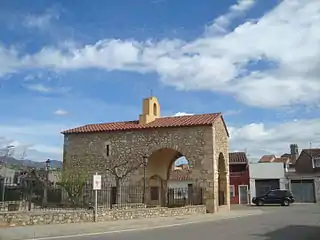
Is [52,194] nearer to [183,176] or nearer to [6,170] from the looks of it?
[6,170]

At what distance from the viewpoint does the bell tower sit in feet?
120

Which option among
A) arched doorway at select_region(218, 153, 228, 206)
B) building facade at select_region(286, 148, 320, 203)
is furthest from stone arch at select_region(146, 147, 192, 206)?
building facade at select_region(286, 148, 320, 203)

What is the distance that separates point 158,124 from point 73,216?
54.8 feet

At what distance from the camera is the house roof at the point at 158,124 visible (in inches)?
1328

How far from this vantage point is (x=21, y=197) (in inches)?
811

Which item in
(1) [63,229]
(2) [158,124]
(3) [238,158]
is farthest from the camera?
(3) [238,158]

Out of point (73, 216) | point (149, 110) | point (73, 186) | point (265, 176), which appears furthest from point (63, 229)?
point (265, 176)

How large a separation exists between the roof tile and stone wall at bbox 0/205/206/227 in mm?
9454

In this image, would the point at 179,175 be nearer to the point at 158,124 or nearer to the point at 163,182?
the point at 163,182

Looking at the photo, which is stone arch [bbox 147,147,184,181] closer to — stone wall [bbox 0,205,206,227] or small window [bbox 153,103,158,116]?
small window [bbox 153,103,158,116]

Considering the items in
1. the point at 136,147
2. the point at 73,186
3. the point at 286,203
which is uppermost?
the point at 136,147

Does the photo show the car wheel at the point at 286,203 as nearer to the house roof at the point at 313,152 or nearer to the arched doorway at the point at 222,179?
the arched doorway at the point at 222,179

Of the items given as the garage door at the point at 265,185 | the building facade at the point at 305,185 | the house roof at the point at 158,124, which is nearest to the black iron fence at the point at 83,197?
the house roof at the point at 158,124

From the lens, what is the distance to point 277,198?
43.8 metres
